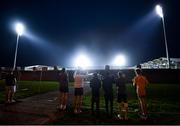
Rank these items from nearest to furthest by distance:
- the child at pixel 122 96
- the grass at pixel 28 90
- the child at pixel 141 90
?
the child at pixel 122 96, the child at pixel 141 90, the grass at pixel 28 90

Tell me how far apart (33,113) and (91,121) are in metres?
3.65

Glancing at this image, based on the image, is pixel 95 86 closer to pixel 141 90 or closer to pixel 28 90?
pixel 141 90

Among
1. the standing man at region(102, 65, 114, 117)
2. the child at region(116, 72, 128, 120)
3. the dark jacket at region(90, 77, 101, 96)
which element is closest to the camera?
the child at region(116, 72, 128, 120)

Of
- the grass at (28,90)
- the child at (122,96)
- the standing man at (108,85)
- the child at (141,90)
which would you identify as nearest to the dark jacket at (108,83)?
the standing man at (108,85)

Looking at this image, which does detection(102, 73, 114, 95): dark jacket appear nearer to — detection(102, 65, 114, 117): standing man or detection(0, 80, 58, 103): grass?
detection(102, 65, 114, 117): standing man

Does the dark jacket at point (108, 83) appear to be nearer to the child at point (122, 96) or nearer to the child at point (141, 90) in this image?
the child at point (122, 96)

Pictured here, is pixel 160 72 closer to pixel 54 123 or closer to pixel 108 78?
pixel 108 78

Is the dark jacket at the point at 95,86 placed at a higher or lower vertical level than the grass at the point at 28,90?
higher

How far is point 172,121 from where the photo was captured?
9.27 metres

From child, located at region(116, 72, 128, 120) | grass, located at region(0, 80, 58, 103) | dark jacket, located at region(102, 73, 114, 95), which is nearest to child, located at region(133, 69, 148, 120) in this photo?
child, located at region(116, 72, 128, 120)

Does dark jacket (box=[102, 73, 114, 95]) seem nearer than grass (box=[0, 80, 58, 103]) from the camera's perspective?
Yes

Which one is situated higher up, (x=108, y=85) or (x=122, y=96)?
(x=108, y=85)

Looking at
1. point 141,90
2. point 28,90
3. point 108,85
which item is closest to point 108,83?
point 108,85

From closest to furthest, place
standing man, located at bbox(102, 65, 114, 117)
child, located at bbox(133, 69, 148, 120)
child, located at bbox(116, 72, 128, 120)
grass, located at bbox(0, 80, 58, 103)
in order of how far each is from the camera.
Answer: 1. child, located at bbox(116, 72, 128, 120)
2. child, located at bbox(133, 69, 148, 120)
3. standing man, located at bbox(102, 65, 114, 117)
4. grass, located at bbox(0, 80, 58, 103)
